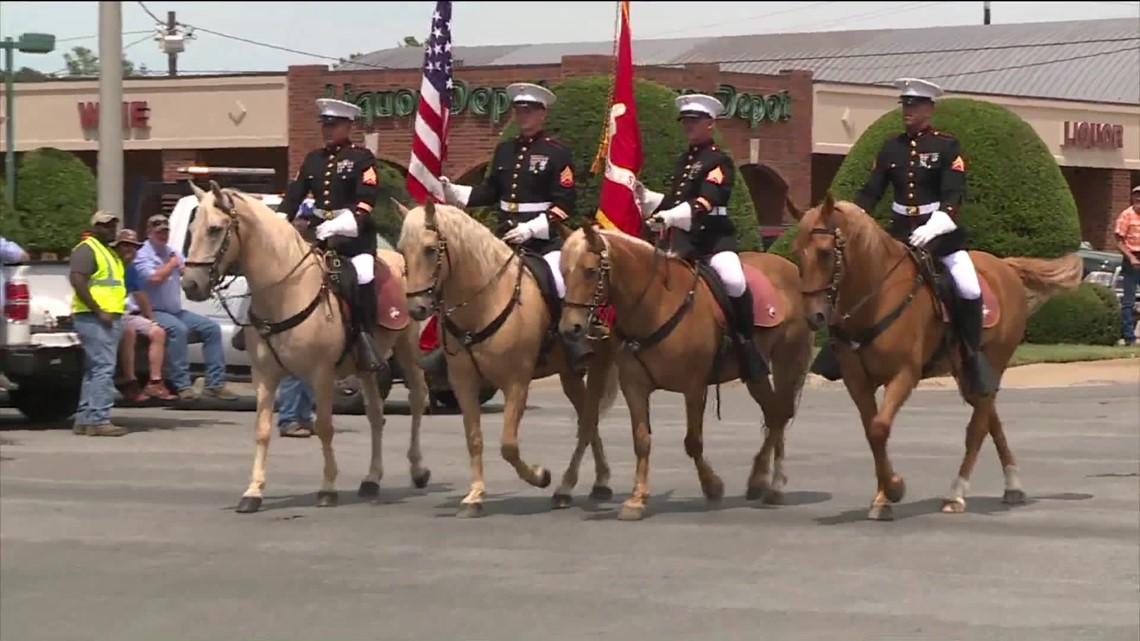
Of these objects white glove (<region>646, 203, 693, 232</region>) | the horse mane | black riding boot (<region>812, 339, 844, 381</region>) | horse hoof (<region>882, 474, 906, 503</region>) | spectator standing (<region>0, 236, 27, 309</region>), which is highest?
white glove (<region>646, 203, 693, 232</region>)

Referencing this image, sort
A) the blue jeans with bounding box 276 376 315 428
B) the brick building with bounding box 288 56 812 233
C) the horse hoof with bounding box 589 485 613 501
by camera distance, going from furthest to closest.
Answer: the brick building with bounding box 288 56 812 233, the blue jeans with bounding box 276 376 315 428, the horse hoof with bounding box 589 485 613 501

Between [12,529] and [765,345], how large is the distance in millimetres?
5130

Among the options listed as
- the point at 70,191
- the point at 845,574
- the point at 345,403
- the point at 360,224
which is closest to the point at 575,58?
the point at 70,191

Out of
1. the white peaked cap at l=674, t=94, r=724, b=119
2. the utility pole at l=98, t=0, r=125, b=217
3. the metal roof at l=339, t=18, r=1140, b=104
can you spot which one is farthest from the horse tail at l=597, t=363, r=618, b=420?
the metal roof at l=339, t=18, r=1140, b=104

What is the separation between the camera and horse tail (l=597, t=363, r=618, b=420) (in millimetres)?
14008

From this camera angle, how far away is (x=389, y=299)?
49.1 ft

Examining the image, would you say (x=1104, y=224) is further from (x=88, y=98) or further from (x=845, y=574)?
(x=845, y=574)

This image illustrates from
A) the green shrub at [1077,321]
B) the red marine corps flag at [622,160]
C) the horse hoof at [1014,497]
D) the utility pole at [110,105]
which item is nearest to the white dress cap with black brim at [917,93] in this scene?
the red marine corps flag at [622,160]

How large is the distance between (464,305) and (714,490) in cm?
215

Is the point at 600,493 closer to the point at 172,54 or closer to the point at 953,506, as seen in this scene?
the point at 953,506

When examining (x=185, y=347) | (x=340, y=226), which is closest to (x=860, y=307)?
(x=340, y=226)

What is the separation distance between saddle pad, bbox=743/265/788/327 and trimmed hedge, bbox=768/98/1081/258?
48.1 ft

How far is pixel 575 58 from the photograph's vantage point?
38.2m

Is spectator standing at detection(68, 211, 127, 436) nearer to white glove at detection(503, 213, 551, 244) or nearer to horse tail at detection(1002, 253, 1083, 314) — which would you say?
white glove at detection(503, 213, 551, 244)
